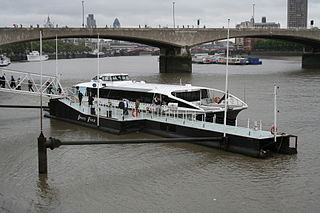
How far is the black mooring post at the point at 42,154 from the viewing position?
51.9 feet

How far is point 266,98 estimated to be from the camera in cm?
3731

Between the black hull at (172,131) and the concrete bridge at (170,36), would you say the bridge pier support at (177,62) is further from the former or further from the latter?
the black hull at (172,131)

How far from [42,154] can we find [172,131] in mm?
7599

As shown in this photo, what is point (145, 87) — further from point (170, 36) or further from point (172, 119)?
point (170, 36)

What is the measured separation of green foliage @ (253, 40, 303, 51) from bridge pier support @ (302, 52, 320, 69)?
1885 inches

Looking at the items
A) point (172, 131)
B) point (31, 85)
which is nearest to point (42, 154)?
point (172, 131)

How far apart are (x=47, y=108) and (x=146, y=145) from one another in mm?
11519

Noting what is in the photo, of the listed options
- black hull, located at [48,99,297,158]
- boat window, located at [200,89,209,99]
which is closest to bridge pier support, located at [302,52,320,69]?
boat window, located at [200,89,209,99]

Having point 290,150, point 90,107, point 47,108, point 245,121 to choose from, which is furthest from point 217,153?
point 47,108

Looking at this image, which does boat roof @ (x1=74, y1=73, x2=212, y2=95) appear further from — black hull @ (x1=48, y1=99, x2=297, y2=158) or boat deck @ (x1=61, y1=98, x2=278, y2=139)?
black hull @ (x1=48, y1=99, x2=297, y2=158)

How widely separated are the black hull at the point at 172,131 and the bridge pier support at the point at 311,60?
215 feet

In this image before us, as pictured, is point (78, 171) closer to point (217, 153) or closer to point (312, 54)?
point (217, 153)

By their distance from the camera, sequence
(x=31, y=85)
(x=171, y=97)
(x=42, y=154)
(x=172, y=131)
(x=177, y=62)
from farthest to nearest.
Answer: (x=177, y=62) < (x=31, y=85) < (x=171, y=97) < (x=172, y=131) < (x=42, y=154)

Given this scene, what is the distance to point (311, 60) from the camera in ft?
282
